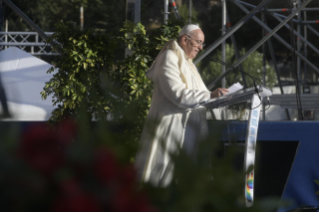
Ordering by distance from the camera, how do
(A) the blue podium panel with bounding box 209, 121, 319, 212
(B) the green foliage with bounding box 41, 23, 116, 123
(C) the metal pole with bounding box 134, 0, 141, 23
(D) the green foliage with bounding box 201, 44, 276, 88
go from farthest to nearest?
(D) the green foliage with bounding box 201, 44, 276, 88, (C) the metal pole with bounding box 134, 0, 141, 23, (B) the green foliage with bounding box 41, 23, 116, 123, (A) the blue podium panel with bounding box 209, 121, 319, 212

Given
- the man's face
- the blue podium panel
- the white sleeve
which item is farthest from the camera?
the blue podium panel

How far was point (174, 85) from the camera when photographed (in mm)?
2168

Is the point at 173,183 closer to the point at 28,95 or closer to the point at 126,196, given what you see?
the point at 126,196

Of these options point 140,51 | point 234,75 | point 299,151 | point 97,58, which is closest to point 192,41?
point 299,151

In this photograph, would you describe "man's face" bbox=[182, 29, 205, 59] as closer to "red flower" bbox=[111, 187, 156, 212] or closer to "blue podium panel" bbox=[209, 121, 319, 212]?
"blue podium panel" bbox=[209, 121, 319, 212]

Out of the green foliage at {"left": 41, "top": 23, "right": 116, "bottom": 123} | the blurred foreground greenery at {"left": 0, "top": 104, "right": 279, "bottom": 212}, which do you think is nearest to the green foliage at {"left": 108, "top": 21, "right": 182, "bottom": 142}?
the green foliage at {"left": 41, "top": 23, "right": 116, "bottom": 123}

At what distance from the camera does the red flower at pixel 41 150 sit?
442 mm

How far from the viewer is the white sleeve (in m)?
2.13

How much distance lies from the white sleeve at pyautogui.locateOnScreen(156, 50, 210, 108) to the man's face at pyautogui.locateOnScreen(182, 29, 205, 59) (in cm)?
14

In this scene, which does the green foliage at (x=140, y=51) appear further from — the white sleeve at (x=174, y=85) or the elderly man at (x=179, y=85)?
the white sleeve at (x=174, y=85)

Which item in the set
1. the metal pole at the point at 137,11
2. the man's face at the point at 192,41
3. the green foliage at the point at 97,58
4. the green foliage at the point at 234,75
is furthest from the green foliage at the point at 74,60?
the green foliage at the point at 234,75

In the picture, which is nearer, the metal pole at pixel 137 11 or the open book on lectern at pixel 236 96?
the open book on lectern at pixel 236 96

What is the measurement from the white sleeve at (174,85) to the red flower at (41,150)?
5.53 feet

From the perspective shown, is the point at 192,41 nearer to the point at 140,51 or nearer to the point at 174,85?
the point at 174,85
